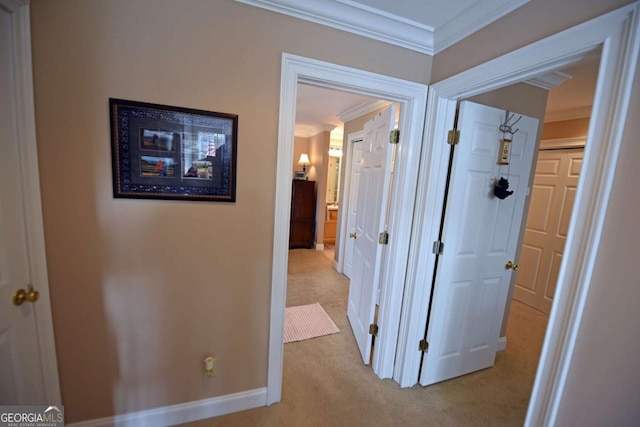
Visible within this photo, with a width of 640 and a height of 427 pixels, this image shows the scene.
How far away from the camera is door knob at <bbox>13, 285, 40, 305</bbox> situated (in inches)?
39.0

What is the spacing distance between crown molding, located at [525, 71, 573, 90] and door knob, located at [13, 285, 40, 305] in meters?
3.26

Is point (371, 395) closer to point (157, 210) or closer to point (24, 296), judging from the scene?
point (157, 210)

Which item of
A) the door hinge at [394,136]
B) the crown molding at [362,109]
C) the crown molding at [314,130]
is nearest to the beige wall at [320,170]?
the crown molding at [314,130]

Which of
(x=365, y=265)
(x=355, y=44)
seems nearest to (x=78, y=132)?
(x=355, y=44)

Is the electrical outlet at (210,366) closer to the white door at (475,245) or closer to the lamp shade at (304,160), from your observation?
the white door at (475,245)

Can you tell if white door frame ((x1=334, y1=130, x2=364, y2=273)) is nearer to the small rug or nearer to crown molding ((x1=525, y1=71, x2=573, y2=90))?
the small rug

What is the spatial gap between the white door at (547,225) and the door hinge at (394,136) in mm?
2654

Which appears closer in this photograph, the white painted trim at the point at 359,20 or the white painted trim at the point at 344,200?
the white painted trim at the point at 359,20

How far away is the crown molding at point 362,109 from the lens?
9.61 feet

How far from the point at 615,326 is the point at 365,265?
148cm

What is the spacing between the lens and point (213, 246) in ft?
4.60

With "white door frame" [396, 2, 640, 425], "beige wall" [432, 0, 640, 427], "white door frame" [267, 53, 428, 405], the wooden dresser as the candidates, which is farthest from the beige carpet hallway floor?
the wooden dresser

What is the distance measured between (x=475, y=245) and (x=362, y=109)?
2.24m

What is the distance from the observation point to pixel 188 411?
1.48 metres
